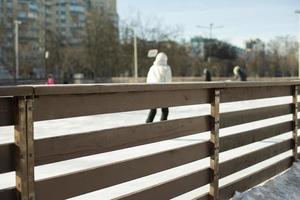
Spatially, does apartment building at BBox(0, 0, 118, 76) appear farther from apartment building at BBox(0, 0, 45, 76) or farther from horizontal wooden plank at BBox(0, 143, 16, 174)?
horizontal wooden plank at BBox(0, 143, 16, 174)

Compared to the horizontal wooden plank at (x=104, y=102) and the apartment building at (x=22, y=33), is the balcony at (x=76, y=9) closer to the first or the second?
the apartment building at (x=22, y=33)

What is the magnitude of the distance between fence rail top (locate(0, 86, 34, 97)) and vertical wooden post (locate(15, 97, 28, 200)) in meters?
0.03

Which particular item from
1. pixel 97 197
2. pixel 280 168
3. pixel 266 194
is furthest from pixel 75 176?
pixel 280 168

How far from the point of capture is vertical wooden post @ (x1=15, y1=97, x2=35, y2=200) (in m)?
2.65

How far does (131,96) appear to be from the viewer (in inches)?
138

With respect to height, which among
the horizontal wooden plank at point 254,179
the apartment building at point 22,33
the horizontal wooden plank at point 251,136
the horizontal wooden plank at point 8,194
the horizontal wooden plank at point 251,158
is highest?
the apartment building at point 22,33

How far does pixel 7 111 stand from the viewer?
262 centimetres

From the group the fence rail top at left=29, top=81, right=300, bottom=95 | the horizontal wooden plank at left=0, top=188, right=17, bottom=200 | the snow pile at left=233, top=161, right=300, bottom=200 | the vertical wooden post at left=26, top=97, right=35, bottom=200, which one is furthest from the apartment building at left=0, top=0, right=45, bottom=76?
the horizontal wooden plank at left=0, top=188, right=17, bottom=200

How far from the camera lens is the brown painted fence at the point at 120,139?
2.66m

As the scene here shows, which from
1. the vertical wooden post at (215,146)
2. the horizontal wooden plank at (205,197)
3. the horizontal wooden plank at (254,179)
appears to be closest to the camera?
the horizontal wooden plank at (205,197)

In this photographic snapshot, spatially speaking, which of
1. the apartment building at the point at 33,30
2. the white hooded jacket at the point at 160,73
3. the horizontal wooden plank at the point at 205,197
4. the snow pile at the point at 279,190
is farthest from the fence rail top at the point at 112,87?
the apartment building at the point at 33,30

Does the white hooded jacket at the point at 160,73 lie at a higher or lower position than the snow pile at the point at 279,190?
higher

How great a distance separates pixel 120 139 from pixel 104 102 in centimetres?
29

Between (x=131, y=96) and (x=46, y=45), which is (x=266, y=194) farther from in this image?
(x=46, y=45)
